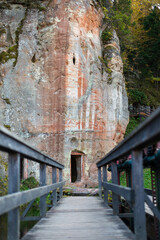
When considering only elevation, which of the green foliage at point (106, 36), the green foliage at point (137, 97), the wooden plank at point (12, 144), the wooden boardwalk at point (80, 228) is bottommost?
the wooden boardwalk at point (80, 228)

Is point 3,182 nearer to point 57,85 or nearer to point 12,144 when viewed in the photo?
point 57,85

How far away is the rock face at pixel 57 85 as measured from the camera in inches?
682

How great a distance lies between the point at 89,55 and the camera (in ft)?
62.7

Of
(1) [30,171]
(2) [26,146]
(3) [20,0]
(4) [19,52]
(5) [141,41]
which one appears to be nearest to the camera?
(2) [26,146]

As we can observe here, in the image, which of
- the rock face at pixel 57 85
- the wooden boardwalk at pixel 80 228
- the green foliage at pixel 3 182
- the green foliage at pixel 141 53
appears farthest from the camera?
the green foliage at pixel 141 53

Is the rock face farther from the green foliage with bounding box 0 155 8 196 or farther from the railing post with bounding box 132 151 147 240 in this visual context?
the railing post with bounding box 132 151 147 240

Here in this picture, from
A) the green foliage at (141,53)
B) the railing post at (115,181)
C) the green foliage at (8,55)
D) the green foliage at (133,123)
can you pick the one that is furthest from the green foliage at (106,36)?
the railing post at (115,181)

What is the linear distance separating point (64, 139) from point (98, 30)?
29.7 feet

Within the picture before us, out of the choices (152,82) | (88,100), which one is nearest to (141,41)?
(152,82)

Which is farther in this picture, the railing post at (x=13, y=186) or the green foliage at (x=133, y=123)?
the green foliage at (x=133, y=123)

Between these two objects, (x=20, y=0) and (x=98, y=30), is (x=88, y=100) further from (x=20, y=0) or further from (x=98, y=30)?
(x=20, y=0)

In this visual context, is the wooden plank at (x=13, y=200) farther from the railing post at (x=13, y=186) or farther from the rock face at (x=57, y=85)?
the rock face at (x=57, y=85)

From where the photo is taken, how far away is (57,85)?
1788 centimetres

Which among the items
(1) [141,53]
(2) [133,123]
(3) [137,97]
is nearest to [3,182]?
(2) [133,123]
